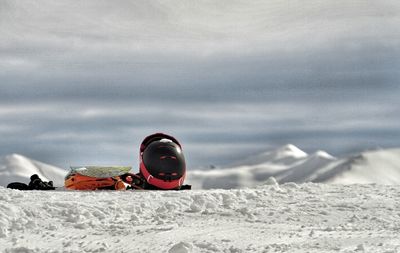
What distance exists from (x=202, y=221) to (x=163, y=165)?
508 cm

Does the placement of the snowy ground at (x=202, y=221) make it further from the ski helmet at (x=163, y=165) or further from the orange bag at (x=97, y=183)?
the orange bag at (x=97, y=183)

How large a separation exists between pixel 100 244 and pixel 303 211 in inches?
161

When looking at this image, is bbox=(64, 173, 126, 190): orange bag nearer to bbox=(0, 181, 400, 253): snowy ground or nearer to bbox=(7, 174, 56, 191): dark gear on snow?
bbox=(7, 174, 56, 191): dark gear on snow

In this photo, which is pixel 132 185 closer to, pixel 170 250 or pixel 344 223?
pixel 344 223

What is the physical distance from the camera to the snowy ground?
9281 millimetres

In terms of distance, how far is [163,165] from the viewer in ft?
51.7

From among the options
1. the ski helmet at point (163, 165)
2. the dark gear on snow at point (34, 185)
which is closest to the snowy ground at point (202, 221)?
the ski helmet at point (163, 165)

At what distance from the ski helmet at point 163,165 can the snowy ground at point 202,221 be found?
89.2 inches

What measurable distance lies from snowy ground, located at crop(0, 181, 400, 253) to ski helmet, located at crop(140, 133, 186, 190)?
7.43 ft

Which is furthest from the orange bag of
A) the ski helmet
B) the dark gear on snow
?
the dark gear on snow

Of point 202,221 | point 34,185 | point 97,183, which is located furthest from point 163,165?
point 202,221

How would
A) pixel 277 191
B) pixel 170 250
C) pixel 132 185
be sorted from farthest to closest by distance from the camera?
1. pixel 132 185
2. pixel 277 191
3. pixel 170 250

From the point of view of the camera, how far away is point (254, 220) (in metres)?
11.0

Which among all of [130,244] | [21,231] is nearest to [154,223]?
[130,244]
